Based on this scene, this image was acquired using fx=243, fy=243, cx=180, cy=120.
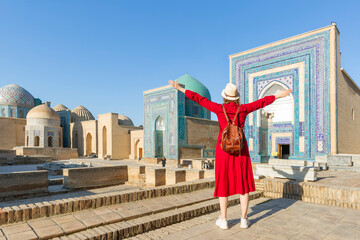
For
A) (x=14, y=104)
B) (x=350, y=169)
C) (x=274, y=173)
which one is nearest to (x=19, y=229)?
(x=274, y=173)

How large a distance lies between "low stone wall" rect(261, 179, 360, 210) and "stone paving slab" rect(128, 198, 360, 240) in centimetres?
19

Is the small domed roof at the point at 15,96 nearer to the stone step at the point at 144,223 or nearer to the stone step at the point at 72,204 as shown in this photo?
the stone step at the point at 72,204

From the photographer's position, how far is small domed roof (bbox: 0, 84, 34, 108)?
109 ft

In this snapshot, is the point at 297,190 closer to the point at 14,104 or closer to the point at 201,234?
the point at 201,234

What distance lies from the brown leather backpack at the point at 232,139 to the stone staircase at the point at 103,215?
1.04 meters

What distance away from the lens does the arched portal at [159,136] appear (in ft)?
73.7

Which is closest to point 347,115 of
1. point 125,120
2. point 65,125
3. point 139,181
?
point 139,181

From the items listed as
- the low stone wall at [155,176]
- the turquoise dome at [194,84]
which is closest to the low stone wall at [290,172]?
the low stone wall at [155,176]

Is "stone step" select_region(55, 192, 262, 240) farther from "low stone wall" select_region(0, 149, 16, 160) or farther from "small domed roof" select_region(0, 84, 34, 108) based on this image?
"small domed roof" select_region(0, 84, 34, 108)

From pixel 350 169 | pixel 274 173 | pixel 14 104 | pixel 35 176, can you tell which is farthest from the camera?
pixel 14 104

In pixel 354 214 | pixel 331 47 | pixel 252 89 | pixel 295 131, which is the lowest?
pixel 354 214

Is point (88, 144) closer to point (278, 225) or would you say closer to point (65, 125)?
point (65, 125)

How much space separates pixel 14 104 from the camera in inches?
1316

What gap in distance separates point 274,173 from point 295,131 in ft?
27.6
